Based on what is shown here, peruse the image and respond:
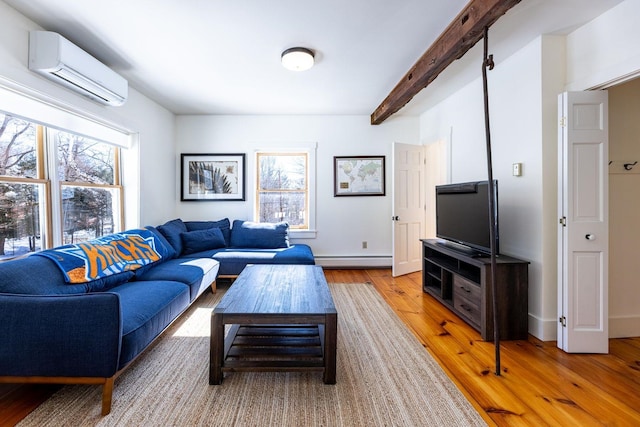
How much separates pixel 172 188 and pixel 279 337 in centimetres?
338

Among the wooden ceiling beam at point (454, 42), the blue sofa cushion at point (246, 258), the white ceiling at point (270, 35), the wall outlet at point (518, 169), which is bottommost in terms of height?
the blue sofa cushion at point (246, 258)

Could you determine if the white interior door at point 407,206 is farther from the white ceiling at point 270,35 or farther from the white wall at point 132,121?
the white wall at point 132,121

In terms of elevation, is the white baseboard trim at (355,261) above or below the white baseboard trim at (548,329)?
above

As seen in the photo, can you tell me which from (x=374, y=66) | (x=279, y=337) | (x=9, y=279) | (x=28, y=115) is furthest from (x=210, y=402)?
(x=374, y=66)

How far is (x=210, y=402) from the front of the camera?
159 centimetres

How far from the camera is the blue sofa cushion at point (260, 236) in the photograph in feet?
13.5

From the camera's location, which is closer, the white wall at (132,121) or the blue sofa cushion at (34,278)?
the blue sofa cushion at (34,278)

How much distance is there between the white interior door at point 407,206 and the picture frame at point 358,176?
537 millimetres

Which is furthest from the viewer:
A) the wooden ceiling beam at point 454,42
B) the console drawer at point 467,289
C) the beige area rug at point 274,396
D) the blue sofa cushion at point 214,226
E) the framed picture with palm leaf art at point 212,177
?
the framed picture with palm leaf art at point 212,177

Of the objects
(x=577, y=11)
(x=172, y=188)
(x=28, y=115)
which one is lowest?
(x=172, y=188)

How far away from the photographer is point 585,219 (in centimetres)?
209

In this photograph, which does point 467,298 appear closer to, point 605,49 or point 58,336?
point 605,49

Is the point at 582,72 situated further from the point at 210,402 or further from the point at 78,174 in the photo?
the point at 78,174

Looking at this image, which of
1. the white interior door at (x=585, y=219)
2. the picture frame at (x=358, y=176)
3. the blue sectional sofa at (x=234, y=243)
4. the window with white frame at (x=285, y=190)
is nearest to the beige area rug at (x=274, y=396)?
the white interior door at (x=585, y=219)
